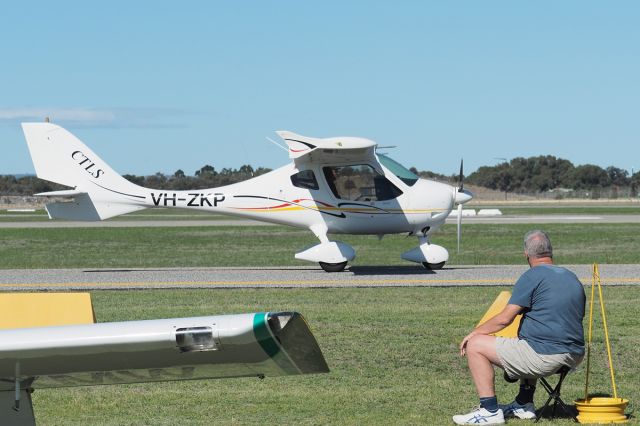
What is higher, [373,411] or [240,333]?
[240,333]

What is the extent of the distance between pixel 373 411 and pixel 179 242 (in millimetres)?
27867

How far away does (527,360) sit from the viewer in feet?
23.2

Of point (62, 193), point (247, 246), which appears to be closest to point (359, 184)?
point (62, 193)

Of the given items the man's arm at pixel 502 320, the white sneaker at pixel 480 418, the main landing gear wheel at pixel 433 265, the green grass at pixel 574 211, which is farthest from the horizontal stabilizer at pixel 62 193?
the green grass at pixel 574 211

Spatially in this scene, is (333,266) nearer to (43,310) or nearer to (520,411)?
(520,411)

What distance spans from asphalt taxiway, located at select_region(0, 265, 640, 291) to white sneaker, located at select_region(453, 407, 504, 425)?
1023 cm

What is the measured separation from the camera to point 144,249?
3103 centimetres

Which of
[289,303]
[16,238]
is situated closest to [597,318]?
[289,303]

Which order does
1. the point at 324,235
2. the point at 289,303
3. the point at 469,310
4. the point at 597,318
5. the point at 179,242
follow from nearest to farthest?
the point at 597,318, the point at 469,310, the point at 289,303, the point at 324,235, the point at 179,242

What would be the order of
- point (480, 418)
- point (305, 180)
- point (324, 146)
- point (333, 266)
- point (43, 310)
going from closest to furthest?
point (43, 310)
point (480, 418)
point (324, 146)
point (333, 266)
point (305, 180)

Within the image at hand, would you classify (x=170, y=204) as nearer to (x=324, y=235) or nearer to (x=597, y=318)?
(x=324, y=235)

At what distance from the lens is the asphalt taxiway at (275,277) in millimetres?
17828

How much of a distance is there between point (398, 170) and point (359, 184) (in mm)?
860

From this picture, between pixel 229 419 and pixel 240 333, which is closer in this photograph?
pixel 240 333
